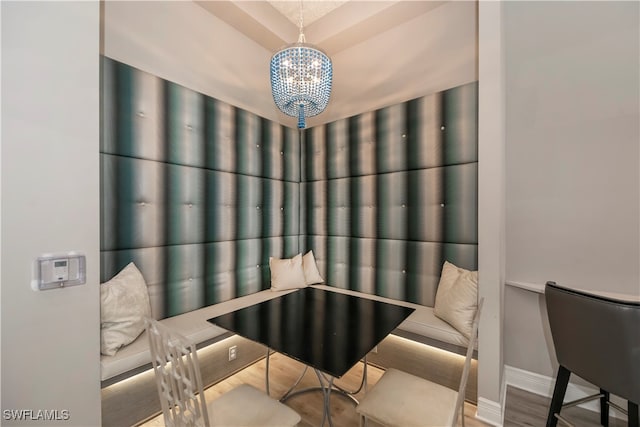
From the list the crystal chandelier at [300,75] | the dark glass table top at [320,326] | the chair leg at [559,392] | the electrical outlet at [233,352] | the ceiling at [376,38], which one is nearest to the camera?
the dark glass table top at [320,326]

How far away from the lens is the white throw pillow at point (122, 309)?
4.77 feet

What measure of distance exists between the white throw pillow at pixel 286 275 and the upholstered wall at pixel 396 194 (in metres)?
0.33

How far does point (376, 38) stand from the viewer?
2.68 m

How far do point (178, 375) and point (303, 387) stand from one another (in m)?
1.30

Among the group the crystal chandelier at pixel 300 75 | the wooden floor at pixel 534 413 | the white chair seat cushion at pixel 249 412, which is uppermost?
the crystal chandelier at pixel 300 75

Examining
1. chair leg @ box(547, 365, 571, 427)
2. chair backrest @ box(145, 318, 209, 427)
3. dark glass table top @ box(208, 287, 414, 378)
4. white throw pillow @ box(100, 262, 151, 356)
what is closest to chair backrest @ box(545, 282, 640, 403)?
chair leg @ box(547, 365, 571, 427)

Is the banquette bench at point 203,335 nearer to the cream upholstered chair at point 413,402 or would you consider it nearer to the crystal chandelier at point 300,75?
the cream upholstered chair at point 413,402

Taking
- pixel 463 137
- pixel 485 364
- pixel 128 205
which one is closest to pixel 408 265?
pixel 485 364

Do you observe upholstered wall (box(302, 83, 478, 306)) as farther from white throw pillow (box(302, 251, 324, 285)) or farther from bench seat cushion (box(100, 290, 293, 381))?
bench seat cushion (box(100, 290, 293, 381))

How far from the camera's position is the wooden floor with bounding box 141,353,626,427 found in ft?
5.22

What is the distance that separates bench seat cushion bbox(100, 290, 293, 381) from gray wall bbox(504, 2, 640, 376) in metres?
2.22

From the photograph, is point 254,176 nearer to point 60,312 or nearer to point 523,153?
point 60,312

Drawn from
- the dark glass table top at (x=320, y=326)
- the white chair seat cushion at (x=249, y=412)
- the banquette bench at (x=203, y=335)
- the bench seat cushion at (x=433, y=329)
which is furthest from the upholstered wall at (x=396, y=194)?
the white chair seat cushion at (x=249, y=412)

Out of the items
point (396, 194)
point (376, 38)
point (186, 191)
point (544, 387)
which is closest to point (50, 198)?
point (186, 191)
